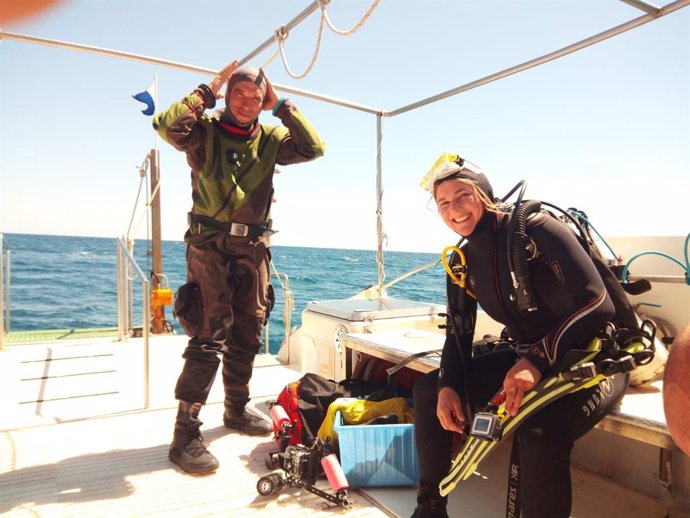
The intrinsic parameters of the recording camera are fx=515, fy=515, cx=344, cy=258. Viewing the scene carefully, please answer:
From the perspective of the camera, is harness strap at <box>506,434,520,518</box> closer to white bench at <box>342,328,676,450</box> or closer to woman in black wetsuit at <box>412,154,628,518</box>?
woman in black wetsuit at <box>412,154,628,518</box>

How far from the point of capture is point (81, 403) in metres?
3.24

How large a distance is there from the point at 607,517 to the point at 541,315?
892mm

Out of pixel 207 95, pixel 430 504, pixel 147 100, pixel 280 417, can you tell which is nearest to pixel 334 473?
pixel 430 504

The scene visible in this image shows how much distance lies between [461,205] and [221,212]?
3.87ft

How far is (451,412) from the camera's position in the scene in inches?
69.8

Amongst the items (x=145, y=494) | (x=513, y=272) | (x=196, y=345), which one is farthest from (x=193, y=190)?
(x=513, y=272)

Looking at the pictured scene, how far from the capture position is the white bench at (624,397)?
1.57 meters

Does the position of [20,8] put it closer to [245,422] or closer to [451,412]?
[451,412]

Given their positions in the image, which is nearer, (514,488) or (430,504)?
(514,488)

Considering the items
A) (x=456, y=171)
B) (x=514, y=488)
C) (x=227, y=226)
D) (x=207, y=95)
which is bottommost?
(x=514, y=488)

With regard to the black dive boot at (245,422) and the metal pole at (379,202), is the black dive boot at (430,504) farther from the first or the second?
the metal pole at (379,202)

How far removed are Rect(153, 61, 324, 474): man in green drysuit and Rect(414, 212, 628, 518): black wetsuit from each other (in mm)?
1037

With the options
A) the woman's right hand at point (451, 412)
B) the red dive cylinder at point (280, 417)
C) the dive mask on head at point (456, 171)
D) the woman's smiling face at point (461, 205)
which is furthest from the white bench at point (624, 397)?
the dive mask on head at point (456, 171)

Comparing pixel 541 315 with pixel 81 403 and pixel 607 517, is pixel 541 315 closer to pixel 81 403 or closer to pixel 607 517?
pixel 607 517
